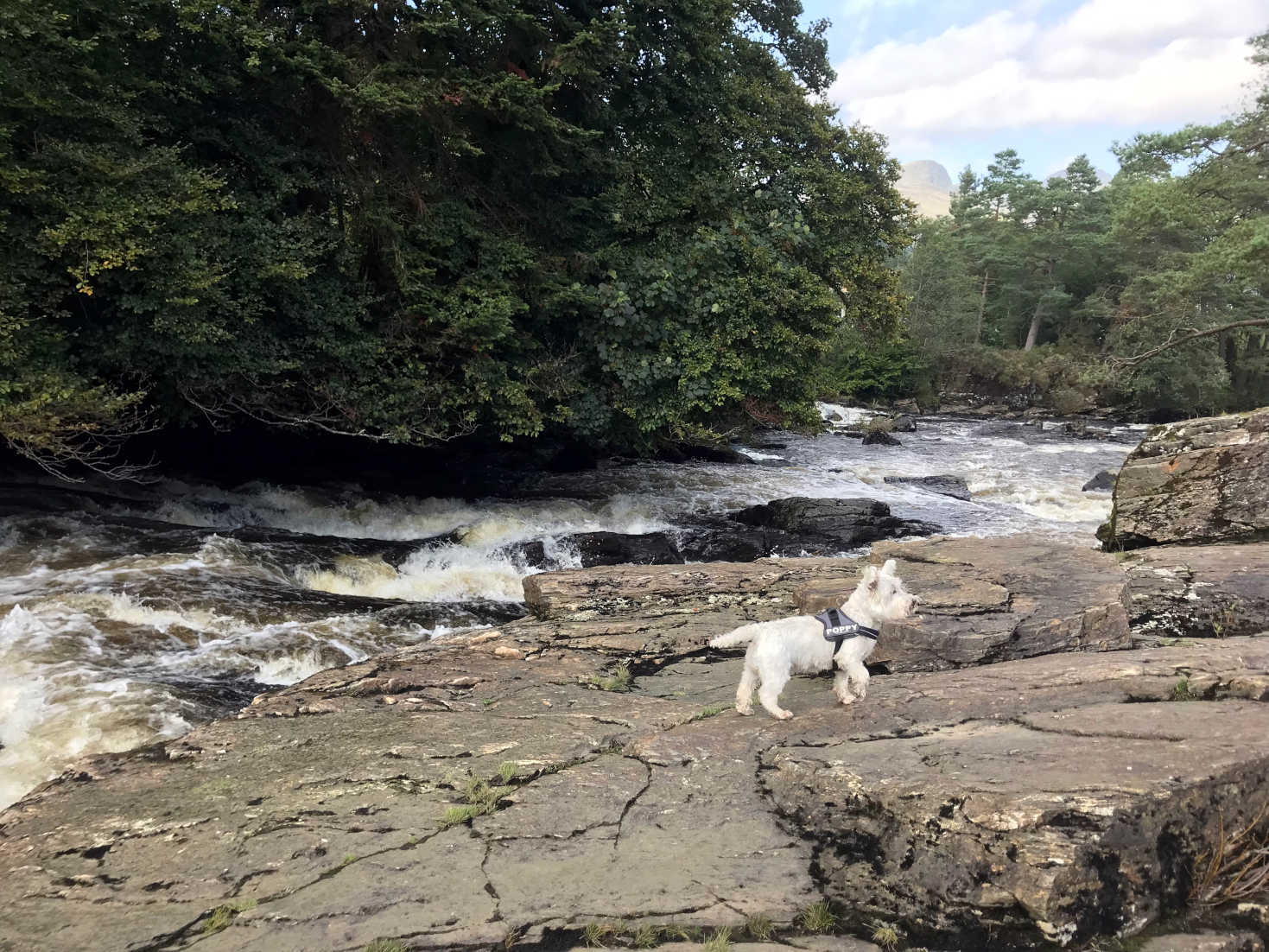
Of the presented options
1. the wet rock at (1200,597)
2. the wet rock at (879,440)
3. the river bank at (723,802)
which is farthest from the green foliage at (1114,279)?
the river bank at (723,802)

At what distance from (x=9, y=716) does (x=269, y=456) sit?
11.4 meters

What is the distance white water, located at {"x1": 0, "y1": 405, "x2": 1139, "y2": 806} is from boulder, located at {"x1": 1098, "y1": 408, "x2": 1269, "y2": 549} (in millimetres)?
5013

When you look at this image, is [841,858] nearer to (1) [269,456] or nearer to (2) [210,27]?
(2) [210,27]

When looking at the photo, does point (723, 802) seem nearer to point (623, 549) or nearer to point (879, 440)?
point (623, 549)

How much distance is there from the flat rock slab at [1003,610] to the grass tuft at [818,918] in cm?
309

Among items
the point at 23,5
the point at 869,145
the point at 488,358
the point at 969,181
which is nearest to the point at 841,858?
the point at 488,358

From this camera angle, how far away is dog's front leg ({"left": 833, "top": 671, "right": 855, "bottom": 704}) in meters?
5.47

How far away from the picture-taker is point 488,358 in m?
14.1

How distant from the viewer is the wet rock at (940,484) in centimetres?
2189

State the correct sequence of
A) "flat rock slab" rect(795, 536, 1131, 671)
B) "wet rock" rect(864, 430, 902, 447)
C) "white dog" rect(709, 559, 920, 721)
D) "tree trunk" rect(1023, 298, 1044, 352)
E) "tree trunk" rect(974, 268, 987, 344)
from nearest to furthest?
"white dog" rect(709, 559, 920, 721) < "flat rock slab" rect(795, 536, 1131, 671) < "wet rock" rect(864, 430, 902, 447) < "tree trunk" rect(1023, 298, 1044, 352) < "tree trunk" rect(974, 268, 987, 344)

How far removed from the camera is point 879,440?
3453 centimetres

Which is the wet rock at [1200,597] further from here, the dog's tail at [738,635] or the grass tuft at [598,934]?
the grass tuft at [598,934]

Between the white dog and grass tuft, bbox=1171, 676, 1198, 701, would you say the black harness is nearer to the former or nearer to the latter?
the white dog

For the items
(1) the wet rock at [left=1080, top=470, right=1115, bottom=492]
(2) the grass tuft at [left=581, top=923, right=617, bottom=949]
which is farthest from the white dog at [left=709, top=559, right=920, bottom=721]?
(1) the wet rock at [left=1080, top=470, right=1115, bottom=492]
